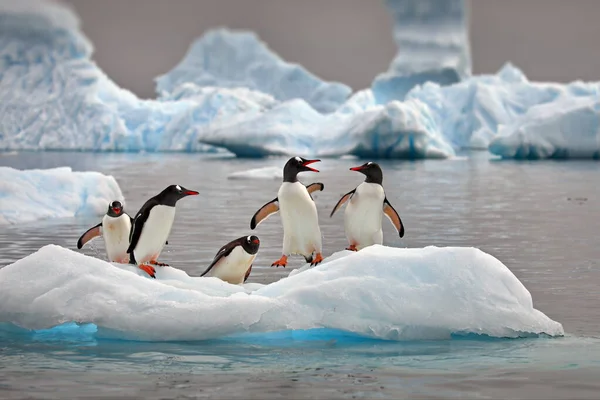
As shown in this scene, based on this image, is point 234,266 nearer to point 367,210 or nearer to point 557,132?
point 367,210

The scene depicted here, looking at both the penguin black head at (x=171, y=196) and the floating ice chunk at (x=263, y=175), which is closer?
the penguin black head at (x=171, y=196)

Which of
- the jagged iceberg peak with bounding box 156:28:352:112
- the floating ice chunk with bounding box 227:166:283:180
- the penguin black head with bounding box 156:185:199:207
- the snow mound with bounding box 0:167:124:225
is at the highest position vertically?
the jagged iceberg peak with bounding box 156:28:352:112

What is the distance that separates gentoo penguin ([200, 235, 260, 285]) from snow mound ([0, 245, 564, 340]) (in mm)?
904

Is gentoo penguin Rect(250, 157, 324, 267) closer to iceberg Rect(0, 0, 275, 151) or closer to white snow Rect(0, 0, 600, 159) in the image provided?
white snow Rect(0, 0, 600, 159)

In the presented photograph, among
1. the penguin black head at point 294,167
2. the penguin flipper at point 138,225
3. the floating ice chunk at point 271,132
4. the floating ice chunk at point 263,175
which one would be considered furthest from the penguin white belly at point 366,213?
the floating ice chunk at point 271,132

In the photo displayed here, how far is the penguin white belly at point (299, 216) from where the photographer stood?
734 centimetres

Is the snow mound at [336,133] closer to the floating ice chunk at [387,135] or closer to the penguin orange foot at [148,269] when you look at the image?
the floating ice chunk at [387,135]

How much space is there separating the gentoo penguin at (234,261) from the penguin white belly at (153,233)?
1.37 feet

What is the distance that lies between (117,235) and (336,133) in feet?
127

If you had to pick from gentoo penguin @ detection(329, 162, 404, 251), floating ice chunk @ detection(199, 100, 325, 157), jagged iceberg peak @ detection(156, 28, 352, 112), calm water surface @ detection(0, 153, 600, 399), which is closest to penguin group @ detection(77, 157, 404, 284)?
gentoo penguin @ detection(329, 162, 404, 251)

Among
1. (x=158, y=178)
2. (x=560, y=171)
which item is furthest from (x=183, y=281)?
(x=560, y=171)

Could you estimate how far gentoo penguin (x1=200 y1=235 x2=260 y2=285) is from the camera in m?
6.95

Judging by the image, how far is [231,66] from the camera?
93438 mm

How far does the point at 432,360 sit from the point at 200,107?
5383cm
